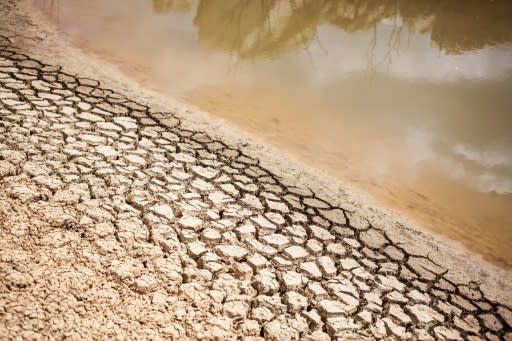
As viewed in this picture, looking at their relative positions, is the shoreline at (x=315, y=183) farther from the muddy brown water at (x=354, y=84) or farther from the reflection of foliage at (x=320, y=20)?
the reflection of foliage at (x=320, y=20)

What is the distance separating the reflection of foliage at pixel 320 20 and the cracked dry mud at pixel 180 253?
272cm

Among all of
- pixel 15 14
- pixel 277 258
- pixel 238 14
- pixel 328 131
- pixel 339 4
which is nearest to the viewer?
pixel 277 258

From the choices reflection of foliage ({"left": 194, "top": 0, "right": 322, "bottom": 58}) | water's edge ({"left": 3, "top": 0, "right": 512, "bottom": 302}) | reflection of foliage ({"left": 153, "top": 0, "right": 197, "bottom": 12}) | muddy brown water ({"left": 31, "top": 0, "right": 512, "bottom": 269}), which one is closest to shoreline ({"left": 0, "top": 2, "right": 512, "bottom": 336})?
water's edge ({"left": 3, "top": 0, "right": 512, "bottom": 302})

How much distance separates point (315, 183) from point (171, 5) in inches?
173

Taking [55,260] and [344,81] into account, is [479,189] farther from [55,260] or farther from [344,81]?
[55,260]

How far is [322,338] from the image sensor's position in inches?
58.5

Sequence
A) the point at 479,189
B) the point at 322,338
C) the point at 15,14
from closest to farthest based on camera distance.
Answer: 1. the point at 322,338
2. the point at 479,189
3. the point at 15,14

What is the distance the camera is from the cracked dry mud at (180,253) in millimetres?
1406

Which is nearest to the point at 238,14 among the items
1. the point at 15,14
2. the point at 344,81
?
the point at 344,81

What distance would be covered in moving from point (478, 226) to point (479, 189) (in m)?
0.52

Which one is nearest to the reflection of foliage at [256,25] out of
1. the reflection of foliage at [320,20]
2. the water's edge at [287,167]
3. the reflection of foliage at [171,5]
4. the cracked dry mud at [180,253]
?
the reflection of foliage at [320,20]

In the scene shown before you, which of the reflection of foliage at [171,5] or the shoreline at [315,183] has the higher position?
the reflection of foliage at [171,5]

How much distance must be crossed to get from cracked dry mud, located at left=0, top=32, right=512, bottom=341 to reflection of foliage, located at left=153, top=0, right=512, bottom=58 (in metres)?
2.72

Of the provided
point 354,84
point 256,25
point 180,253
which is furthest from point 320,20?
point 180,253
